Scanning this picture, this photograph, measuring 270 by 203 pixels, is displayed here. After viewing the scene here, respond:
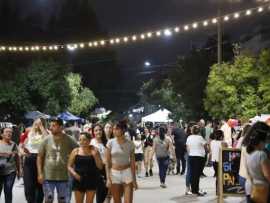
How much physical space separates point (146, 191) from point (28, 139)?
211 inches

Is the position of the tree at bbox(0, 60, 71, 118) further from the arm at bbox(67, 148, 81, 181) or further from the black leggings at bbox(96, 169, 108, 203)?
the arm at bbox(67, 148, 81, 181)

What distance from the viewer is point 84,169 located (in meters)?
8.80

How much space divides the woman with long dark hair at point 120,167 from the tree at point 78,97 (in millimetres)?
39255

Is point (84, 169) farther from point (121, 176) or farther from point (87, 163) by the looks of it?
point (121, 176)

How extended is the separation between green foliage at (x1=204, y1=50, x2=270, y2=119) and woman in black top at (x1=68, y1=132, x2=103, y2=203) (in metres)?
23.2

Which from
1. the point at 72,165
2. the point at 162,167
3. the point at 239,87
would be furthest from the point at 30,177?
the point at 239,87

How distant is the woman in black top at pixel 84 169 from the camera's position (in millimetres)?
8773

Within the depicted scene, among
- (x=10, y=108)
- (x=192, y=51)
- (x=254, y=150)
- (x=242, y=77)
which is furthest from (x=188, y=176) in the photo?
(x=192, y=51)

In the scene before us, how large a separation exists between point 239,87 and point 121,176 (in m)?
24.5

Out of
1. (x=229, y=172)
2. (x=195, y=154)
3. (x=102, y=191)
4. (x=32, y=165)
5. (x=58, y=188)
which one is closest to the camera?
(x=58, y=188)

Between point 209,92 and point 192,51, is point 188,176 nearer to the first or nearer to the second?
point 209,92

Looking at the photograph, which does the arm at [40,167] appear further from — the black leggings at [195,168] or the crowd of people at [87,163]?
the black leggings at [195,168]

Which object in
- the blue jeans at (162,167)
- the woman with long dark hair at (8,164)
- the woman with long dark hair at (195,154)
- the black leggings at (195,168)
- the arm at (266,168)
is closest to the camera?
the arm at (266,168)

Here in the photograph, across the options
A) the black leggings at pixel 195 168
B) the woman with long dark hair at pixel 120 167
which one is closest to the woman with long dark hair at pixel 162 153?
the black leggings at pixel 195 168
